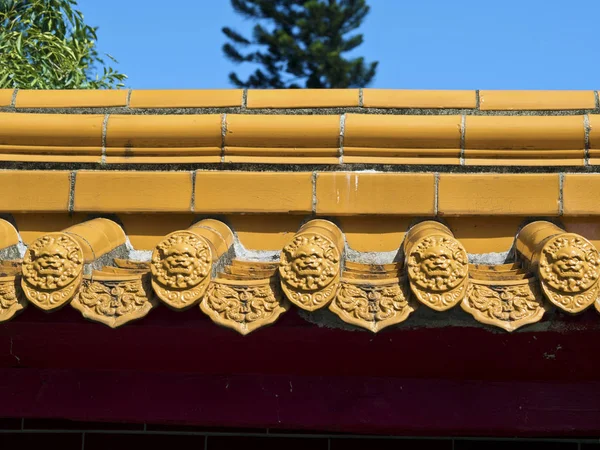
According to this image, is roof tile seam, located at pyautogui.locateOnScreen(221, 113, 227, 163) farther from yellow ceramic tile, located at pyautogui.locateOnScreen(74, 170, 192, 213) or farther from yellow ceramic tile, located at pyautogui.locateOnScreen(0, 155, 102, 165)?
yellow ceramic tile, located at pyautogui.locateOnScreen(0, 155, 102, 165)

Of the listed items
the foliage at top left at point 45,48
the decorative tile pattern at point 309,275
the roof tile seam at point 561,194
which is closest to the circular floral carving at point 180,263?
the decorative tile pattern at point 309,275

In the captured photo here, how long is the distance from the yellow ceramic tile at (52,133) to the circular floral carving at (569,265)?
140 centimetres

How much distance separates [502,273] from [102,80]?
5.37 m

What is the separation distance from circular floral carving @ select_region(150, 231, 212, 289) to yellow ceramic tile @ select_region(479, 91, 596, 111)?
3.66 ft

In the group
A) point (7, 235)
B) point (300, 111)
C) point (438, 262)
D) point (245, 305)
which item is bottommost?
point (245, 305)

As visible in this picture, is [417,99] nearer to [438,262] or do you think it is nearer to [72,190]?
[438,262]

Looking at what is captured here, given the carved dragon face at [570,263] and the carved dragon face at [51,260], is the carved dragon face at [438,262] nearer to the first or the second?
the carved dragon face at [570,263]

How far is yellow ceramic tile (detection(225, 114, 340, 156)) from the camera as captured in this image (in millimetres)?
2568

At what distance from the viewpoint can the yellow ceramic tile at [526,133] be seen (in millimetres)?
2520

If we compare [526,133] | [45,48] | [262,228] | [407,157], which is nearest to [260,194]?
[262,228]

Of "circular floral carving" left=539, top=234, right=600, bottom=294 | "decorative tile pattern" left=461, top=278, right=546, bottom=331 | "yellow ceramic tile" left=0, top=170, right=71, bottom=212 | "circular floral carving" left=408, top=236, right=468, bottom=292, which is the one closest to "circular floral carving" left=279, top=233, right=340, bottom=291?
"circular floral carving" left=408, top=236, right=468, bottom=292

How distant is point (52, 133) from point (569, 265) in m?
1.58

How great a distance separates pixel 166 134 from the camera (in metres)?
2.64

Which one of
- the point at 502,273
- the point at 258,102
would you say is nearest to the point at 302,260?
the point at 502,273
